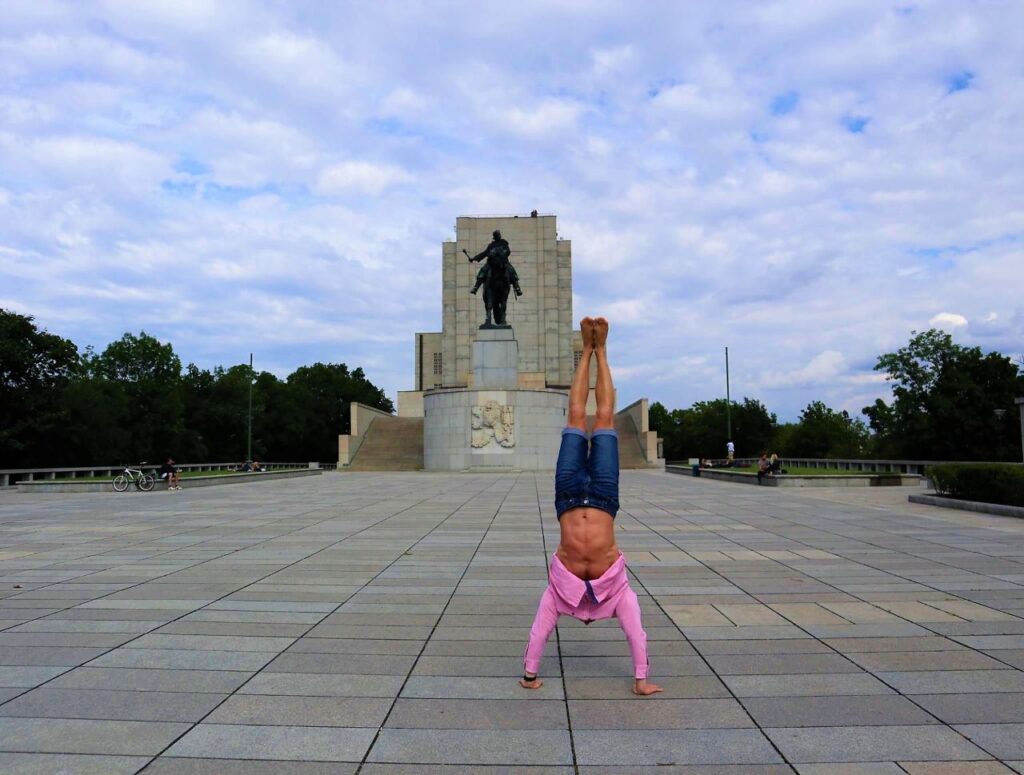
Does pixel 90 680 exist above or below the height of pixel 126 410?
below

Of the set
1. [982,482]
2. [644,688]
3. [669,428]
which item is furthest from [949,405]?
[669,428]

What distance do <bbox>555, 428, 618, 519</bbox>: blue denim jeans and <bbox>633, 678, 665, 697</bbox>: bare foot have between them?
923 mm

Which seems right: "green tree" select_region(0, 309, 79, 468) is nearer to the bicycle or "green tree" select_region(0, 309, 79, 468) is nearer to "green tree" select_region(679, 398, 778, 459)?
the bicycle

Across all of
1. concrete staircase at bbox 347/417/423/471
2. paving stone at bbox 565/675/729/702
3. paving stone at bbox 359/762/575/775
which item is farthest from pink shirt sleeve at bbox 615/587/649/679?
concrete staircase at bbox 347/417/423/471

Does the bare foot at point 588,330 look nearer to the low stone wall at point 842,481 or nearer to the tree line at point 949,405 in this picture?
the low stone wall at point 842,481

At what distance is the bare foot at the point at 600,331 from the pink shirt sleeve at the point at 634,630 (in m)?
1.48

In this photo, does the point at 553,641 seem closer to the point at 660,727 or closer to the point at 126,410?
the point at 660,727

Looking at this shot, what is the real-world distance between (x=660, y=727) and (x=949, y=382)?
4599 cm

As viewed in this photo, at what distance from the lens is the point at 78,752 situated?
352 centimetres

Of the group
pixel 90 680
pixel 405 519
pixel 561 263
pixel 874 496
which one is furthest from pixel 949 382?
pixel 90 680

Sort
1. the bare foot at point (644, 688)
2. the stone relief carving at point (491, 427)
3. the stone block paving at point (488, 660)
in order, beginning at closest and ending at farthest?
the stone block paving at point (488, 660) → the bare foot at point (644, 688) → the stone relief carving at point (491, 427)

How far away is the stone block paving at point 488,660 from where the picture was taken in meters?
3.54

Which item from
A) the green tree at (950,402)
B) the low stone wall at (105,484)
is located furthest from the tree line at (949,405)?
the low stone wall at (105,484)

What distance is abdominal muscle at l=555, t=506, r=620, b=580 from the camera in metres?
4.31
